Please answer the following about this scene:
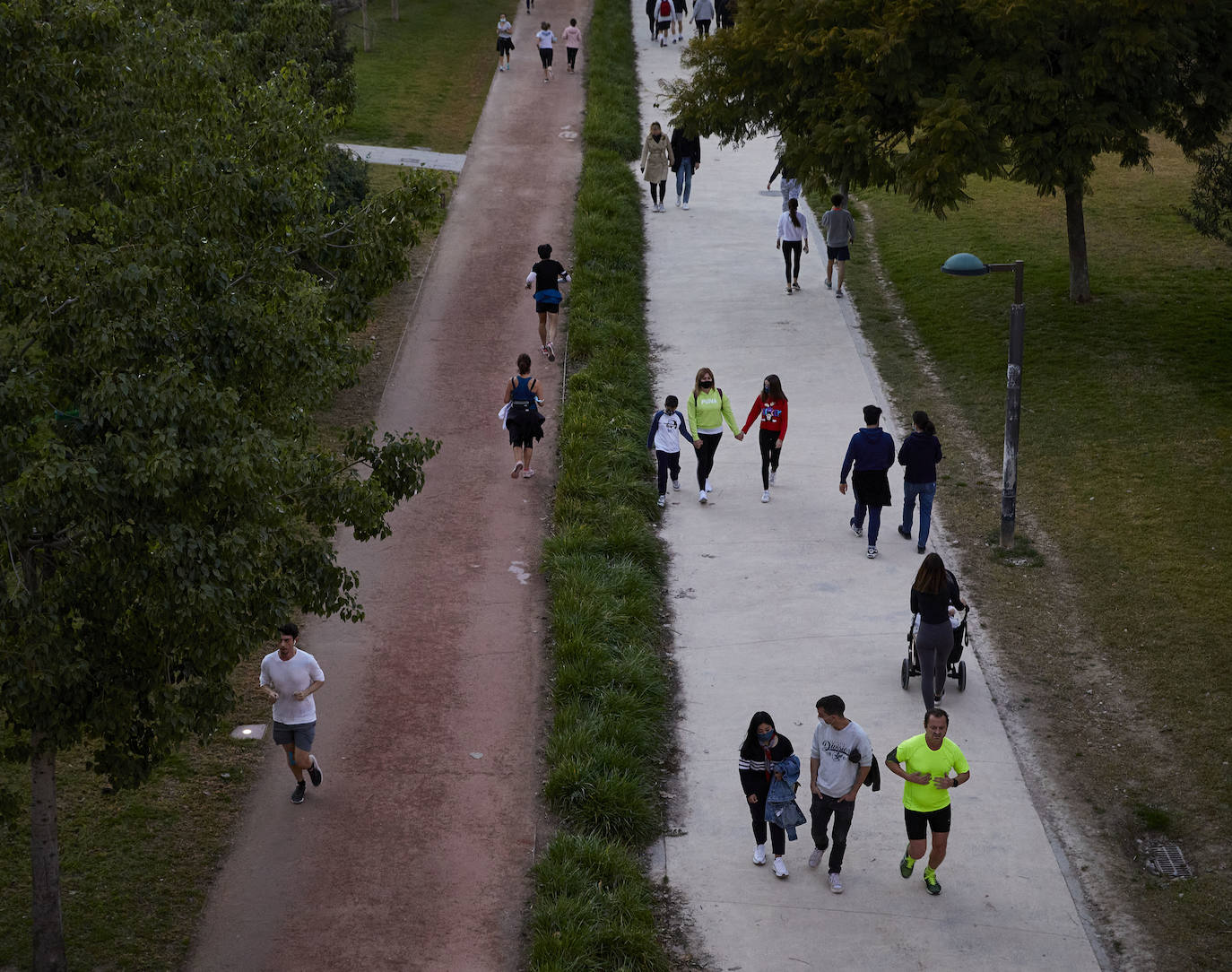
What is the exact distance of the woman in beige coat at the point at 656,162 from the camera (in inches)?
975

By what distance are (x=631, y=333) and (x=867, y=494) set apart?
667 centimetres

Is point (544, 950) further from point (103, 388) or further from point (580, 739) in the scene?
point (103, 388)

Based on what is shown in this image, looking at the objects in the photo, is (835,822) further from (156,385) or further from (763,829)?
(156,385)

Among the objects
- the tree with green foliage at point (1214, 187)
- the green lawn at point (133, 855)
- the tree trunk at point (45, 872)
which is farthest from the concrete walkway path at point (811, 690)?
the tree with green foliage at point (1214, 187)

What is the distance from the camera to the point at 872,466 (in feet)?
44.7

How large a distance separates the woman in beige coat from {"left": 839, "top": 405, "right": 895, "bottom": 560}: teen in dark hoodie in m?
12.4

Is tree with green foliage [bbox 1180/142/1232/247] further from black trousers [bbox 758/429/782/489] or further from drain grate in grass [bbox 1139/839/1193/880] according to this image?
drain grate in grass [bbox 1139/839/1193/880]

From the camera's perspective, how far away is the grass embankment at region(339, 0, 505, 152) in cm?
3002

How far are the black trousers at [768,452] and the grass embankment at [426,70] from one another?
53.1 ft

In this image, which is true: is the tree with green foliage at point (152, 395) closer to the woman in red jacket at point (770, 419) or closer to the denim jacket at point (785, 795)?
the denim jacket at point (785, 795)

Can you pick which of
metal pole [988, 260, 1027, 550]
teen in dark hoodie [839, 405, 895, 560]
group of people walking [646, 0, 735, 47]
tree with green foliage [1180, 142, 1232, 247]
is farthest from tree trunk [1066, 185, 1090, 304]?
group of people walking [646, 0, 735, 47]

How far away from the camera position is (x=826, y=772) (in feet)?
30.2

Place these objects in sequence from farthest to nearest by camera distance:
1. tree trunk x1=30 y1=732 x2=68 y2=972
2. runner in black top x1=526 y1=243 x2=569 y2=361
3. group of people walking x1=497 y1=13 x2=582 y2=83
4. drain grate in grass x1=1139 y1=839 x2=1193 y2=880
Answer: group of people walking x1=497 y1=13 x2=582 y2=83
runner in black top x1=526 y1=243 x2=569 y2=361
drain grate in grass x1=1139 y1=839 x2=1193 y2=880
tree trunk x1=30 y1=732 x2=68 y2=972

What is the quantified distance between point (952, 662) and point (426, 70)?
2716cm
